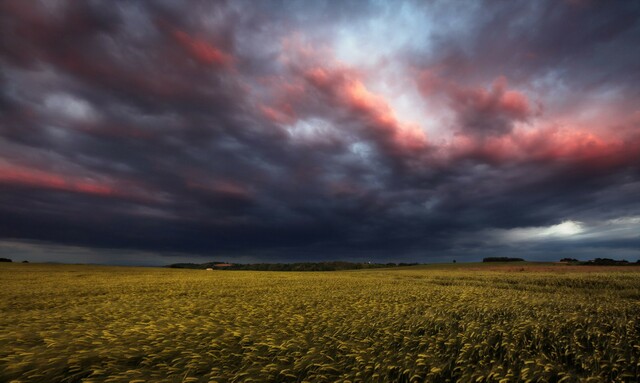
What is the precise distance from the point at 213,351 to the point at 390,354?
4881 millimetres

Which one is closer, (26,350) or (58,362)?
(58,362)

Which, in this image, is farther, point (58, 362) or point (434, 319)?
point (434, 319)

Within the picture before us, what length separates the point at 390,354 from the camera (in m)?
8.70

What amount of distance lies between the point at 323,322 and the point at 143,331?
6.23 metres

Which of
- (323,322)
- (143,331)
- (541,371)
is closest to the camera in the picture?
(541,371)

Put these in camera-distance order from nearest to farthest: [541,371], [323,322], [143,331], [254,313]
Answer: [541,371] → [143,331] → [323,322] → [254,313]

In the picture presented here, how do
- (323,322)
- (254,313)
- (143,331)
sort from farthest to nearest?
(254,313), (323,322), (143,331)

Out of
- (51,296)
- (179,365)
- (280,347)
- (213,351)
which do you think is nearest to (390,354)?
(280,347)

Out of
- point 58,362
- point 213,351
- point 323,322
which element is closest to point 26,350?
point 58,362

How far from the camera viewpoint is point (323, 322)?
12.1 metres

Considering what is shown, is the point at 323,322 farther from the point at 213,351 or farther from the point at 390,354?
the point at 213,351

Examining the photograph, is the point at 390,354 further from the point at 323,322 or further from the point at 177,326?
the point at 177,326

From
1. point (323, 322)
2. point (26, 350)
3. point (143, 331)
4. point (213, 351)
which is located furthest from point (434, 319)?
point (26, 350)

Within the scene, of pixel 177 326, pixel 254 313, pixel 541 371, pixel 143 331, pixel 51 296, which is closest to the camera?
pixel 541 371
